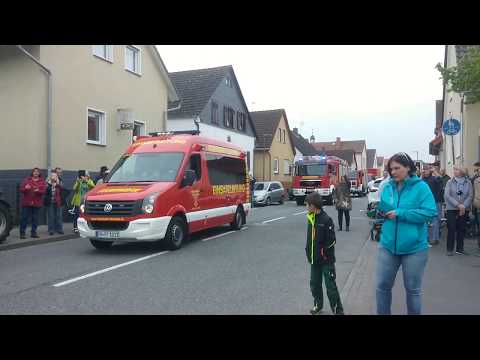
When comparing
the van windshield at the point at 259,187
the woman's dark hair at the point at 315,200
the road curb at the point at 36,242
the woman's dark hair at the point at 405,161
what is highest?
the woman's dark hair at the point at 405,161

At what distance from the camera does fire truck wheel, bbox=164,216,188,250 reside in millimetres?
9945

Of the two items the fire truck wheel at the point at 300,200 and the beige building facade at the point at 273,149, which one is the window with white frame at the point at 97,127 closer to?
the fire truck wheel at the point at 300,200

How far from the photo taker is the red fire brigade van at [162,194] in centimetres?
946

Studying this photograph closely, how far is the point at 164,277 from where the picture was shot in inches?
294

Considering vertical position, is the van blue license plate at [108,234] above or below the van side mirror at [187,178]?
below

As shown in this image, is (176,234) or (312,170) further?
(312,170)

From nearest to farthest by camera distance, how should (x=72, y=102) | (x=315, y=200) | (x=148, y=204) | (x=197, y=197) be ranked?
1. (x=315, y=200)
2. (x=148, y=204)
3. (x=197, y=197)
4. (x=72, y=102)

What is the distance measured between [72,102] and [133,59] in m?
5.19

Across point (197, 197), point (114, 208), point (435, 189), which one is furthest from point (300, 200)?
point (114, 208)

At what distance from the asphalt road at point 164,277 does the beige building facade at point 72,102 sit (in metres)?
5.33

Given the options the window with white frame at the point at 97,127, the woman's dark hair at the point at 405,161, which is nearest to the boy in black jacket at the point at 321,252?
the woman's dark hair at the point at 405,161

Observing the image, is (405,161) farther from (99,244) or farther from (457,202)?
(99,244)

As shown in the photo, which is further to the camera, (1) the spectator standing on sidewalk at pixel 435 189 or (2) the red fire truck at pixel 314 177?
(2) the red fire truck at pixel 314 177
